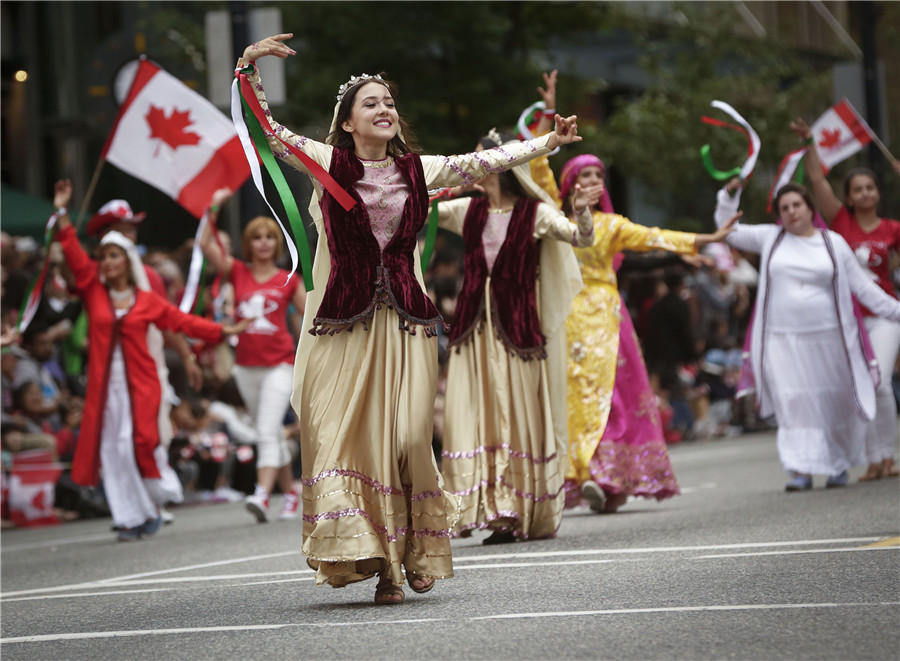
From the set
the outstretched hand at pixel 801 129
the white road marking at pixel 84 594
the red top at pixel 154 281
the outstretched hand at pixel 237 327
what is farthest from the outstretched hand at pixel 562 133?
the red top at pixel 154 281

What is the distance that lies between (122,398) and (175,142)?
233 centimetres

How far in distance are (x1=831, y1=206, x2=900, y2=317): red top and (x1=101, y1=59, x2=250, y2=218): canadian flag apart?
4706 millimetres

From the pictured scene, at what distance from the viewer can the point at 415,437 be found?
22.2ft

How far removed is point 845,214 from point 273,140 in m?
6.94

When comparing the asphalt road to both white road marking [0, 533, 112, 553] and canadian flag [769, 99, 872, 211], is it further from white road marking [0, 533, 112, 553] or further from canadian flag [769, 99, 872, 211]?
canadian flag [769, 99, 872, 211]

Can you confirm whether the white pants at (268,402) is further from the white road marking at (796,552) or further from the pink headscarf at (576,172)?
the white road marking at (796,552)

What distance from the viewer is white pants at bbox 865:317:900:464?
11.9 m

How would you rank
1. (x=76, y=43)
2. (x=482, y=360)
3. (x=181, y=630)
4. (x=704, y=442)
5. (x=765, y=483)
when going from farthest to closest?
(x=76, y=43), (x=704, y=442), (x=765, y=483), (x=482, y=360), (x=181, y=630)

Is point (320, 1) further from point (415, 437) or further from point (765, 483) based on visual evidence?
point (415, 437)

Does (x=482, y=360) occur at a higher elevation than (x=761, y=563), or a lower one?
higher

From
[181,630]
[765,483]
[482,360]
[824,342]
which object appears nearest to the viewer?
[181,630]

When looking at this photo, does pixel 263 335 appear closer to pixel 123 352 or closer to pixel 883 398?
pixel 123 352

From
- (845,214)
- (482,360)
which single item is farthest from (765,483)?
(482,360)

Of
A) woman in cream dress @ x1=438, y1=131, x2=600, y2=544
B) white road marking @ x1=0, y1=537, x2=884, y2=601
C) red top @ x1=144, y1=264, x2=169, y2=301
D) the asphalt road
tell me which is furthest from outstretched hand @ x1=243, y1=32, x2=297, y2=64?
red top @ x1=144, y1=264, x2=169, y2=301
